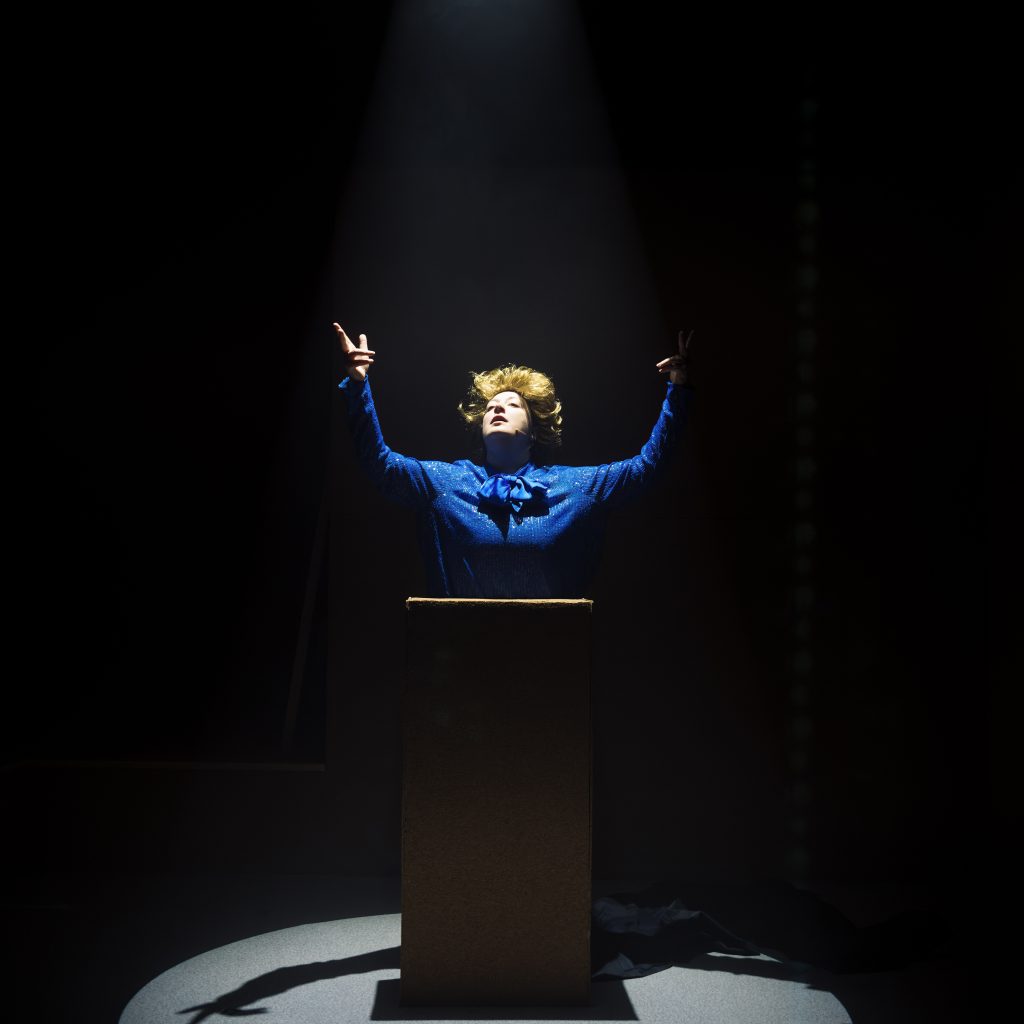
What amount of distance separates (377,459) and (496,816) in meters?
0.93

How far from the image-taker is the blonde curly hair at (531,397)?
121 inches

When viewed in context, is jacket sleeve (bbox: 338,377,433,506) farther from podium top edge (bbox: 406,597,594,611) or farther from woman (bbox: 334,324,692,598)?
podium top edge (bbox: 406,597,594,611)

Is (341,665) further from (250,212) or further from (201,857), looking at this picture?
(250,212)

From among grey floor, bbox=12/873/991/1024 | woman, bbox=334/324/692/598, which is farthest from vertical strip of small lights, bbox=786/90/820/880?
woman, bbox=334/324/692/598

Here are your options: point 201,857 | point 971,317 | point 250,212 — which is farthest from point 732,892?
point 250,212

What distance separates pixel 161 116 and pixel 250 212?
42 cm

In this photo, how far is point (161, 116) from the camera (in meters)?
3.86

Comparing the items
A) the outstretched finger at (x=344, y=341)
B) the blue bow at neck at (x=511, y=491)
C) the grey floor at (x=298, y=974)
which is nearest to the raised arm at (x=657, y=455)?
the blue bow at neck at (x=511, y=491)

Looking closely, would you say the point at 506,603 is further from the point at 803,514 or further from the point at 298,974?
the point at 803,514

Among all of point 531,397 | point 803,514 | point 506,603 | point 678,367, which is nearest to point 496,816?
point 506,603

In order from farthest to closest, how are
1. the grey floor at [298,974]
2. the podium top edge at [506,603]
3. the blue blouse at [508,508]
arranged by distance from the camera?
the blue blouse at [508,508] → the podium top edge at [506,603] → the grey floor at [298,974]

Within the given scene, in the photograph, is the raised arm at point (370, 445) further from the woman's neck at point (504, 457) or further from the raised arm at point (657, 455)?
the raised arm at point (657, 455)

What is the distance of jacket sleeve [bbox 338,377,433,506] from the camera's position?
9.43 feet

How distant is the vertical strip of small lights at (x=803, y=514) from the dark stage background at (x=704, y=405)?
0.01 meters
